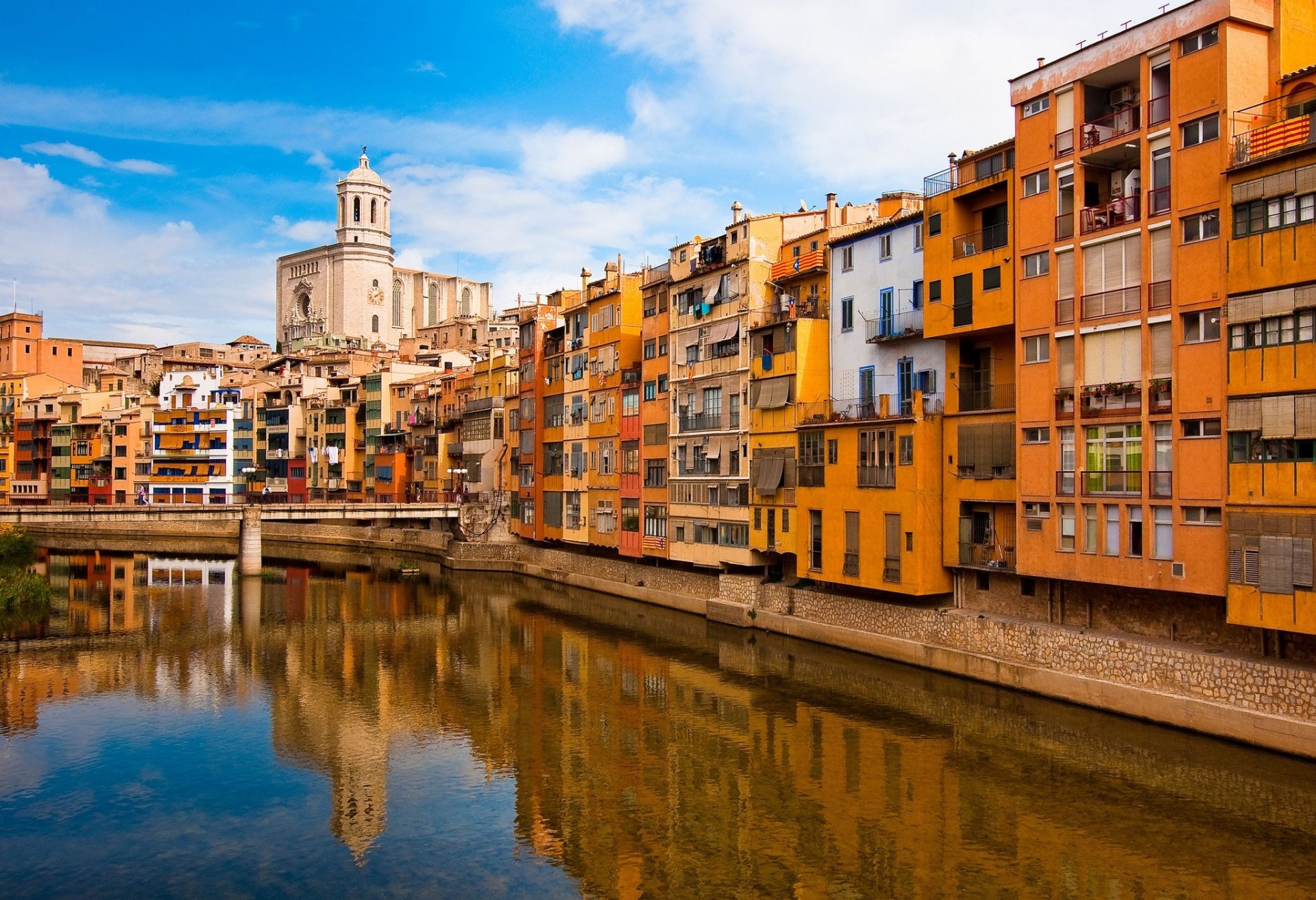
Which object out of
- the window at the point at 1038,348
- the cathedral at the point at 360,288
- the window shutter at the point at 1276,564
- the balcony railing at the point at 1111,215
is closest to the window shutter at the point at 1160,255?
the balcony railing at the point at 1111,215

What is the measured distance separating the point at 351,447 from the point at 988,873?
81.0m

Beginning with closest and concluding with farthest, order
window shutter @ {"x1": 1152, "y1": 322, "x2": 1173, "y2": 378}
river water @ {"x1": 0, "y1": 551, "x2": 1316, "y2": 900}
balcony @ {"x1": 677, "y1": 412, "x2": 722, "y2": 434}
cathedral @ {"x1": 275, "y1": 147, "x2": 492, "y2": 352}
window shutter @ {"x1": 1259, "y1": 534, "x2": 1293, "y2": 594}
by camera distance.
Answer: river water @ {"x1": 0, "y1": 551, "x2": 1316, "y2": 900} → window shutter @ {"x1": 1259, "y1": 534, "x2": 1293, "y2": 594} → window shutter @ {"x1": 1152, "y1": 322, "x2": 1173, "y2": 378} → balcony @ {"x1": 677, "y1": 412, "x2": 722, "y2": 434} → cathedral @ {"x1": 275, "y1": 147, "x2": 492, "y2": 352}

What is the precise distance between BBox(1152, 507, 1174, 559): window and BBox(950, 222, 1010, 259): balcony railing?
9.72 meters

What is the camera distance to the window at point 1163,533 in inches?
1045

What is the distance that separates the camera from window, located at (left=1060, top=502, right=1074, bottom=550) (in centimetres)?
2914

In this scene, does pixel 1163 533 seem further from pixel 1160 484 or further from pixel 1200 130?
pixel 1200 130

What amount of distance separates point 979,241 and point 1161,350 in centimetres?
821

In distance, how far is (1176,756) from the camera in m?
24.3

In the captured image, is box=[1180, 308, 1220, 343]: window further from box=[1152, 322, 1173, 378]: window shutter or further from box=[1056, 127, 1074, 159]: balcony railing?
box=[1056, 127, 1074, 159]: balcony railing

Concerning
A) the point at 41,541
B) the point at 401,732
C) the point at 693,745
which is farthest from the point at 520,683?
the point at 41,541

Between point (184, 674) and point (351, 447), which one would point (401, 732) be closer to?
point (184, 674)

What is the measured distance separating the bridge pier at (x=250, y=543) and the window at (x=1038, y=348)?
5057 centimetres

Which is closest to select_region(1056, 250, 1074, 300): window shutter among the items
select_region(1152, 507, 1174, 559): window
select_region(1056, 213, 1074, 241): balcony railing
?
select_region(1056, 213, 1074, 241): balcony railing

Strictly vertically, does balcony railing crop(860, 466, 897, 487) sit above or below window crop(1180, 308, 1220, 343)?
below
